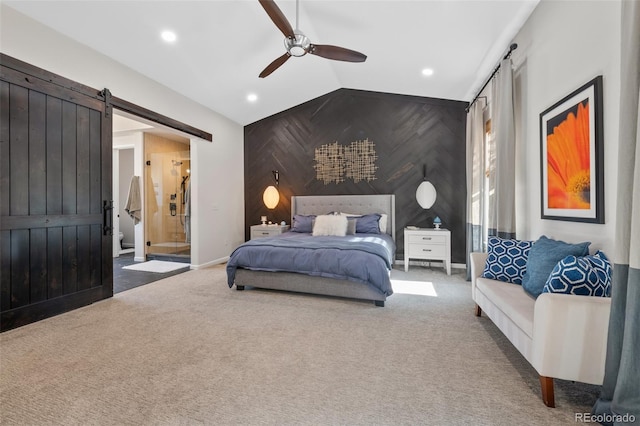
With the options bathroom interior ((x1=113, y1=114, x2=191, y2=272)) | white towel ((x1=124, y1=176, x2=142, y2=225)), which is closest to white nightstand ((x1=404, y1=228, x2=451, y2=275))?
bathroom interior ((x1=113, y1=114, x2=191, y2=272))

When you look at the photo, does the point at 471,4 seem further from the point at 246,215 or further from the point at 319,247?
the point at 246,215

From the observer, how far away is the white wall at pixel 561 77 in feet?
6.07

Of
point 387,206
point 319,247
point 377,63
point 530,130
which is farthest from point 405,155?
point 319,247

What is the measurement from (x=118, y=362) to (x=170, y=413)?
802 millimetres

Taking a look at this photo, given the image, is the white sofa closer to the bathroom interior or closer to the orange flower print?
the orange flower print

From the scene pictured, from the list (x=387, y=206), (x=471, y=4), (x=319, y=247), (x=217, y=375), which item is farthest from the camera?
(x=387, y=206)

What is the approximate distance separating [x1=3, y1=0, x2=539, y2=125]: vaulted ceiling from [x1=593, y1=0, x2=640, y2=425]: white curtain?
1.86 metres

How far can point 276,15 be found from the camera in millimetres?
2482

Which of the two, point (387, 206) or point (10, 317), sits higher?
point (387, 206)

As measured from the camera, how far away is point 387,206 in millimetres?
5285

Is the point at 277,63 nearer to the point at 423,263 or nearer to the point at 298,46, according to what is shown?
the point at 298,46

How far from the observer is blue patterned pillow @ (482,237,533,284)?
7.97 ft

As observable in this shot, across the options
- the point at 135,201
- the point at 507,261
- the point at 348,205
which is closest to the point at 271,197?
the point at 348,205

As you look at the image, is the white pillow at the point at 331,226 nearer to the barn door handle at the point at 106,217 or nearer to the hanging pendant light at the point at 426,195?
the hanging pendant light at the point at 426,195
